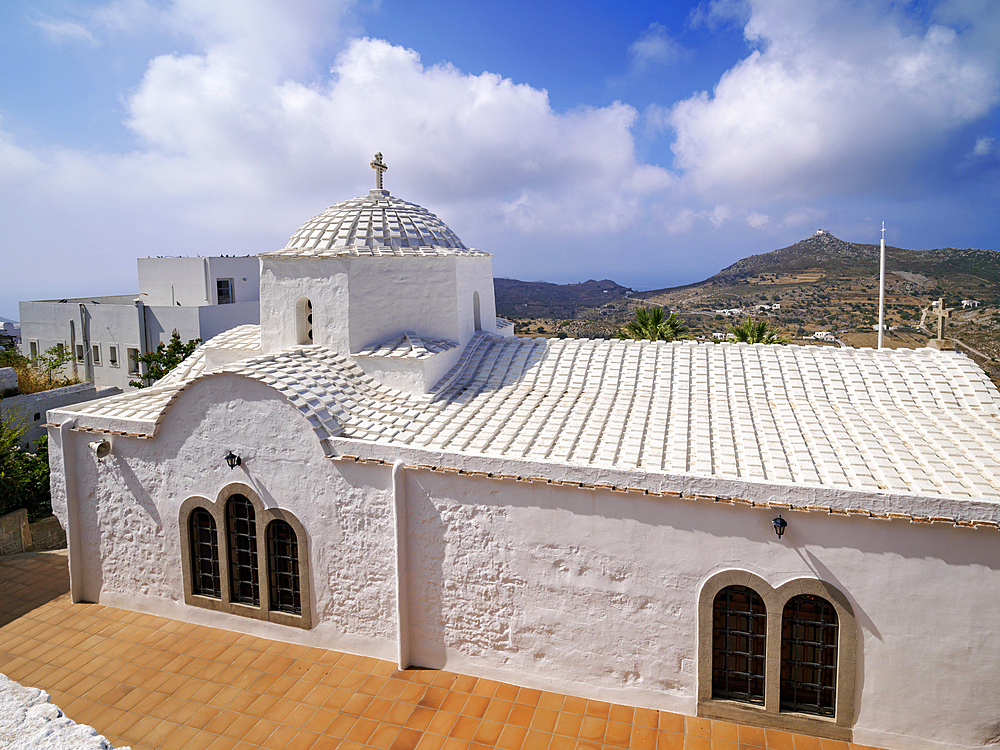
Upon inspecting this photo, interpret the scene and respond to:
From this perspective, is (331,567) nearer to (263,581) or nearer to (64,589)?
(263,581)

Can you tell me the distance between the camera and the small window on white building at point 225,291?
3491 cm

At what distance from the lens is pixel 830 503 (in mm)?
7344

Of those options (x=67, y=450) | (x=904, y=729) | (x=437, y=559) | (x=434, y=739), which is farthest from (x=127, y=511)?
(x=904, y=729)

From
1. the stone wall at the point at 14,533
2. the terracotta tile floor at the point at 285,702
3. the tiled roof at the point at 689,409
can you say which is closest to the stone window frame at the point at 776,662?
the terracotta tile floor at the point at 285,702

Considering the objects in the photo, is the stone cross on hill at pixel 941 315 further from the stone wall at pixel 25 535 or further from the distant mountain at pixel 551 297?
the distant mountain at pixel 551 297

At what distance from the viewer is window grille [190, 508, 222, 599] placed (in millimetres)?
10547

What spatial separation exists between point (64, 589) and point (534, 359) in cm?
1043

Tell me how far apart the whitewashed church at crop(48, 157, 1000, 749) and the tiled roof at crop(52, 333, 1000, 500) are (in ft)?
0.17

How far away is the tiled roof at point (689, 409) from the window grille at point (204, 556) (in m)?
1.96

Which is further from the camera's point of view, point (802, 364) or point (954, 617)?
point (802, 364)

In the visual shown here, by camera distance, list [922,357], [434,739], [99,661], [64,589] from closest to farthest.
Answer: [434,739], [99,661], [922,357], [64,589]

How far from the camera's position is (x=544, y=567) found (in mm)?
8641

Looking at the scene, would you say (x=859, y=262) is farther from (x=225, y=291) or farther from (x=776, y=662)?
(x=776, y=662)

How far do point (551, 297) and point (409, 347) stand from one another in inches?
2594
